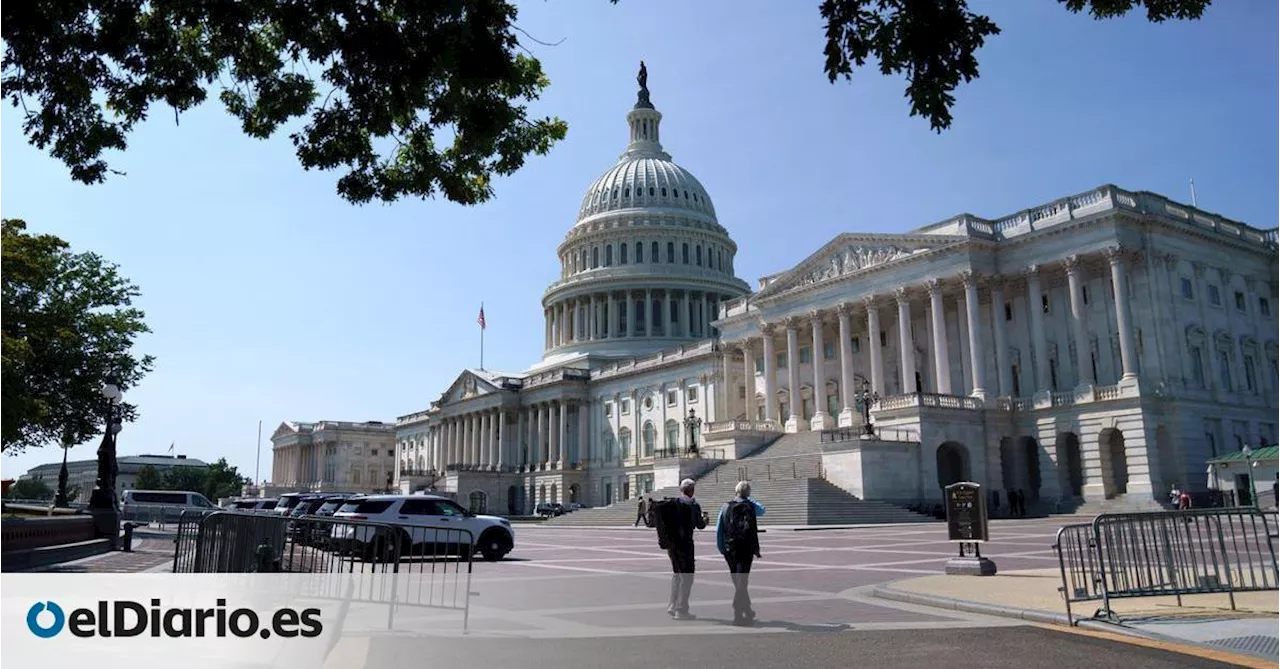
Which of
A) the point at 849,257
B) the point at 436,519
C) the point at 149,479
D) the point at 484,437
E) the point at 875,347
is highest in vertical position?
the point at 849,257

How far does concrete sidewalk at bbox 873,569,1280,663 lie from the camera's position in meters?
9.96

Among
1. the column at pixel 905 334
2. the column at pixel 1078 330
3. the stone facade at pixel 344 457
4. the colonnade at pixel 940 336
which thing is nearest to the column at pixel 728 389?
the colonnade at pixel 940 336

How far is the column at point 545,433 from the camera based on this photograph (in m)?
104

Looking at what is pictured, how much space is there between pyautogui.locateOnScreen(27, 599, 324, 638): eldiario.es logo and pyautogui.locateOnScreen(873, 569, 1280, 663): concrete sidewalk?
8.78 m

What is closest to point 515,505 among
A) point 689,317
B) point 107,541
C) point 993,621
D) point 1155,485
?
point 689,317

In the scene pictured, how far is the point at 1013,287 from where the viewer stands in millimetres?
56500

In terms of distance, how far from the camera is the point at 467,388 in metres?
115

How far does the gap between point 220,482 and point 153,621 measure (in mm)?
189159

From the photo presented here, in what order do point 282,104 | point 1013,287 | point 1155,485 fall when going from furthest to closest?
point 1013,287, point 1155,485, point 282,104

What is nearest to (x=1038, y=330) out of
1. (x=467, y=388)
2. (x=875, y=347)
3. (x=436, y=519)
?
(x=875, y=347)

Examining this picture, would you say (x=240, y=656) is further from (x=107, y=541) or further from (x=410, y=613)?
(x=107, y=541)

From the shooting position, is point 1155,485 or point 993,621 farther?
point 1155,485

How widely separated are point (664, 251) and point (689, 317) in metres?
8.86

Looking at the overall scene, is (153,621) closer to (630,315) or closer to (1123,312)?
(1123,312)
